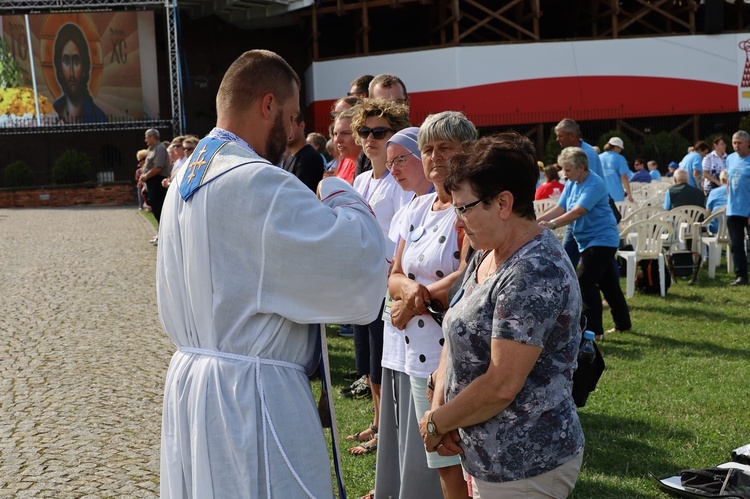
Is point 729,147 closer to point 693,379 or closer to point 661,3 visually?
point 661,3

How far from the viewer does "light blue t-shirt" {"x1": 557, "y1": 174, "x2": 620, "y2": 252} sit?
876 centimetres

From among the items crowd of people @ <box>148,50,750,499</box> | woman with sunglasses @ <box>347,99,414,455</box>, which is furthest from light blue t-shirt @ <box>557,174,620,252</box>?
crowd of people @ <box>148,50,750,499</box>

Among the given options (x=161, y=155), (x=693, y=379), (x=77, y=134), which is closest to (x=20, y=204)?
(x=77, y=134)

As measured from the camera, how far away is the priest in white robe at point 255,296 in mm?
2680

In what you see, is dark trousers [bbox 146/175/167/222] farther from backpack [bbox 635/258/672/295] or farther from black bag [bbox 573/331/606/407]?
black bag [bbox 573/331/606/407]

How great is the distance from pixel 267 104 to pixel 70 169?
100 ft

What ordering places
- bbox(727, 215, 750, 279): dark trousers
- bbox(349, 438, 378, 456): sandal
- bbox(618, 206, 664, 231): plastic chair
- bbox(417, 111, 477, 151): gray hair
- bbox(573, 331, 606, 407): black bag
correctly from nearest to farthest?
1. bbox(573, 331, 606, 407): black bag
2. bbox(417, 111, 477, 151): gray hair
3. bbox(349, 438, 378, 456): sandal
4. bbox(727, 215, 750, 279): dark trousers
5. bbox(618, 206, 664, 231): plastic chair

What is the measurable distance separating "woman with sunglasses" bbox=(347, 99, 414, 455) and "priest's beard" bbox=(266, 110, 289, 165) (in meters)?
1.88

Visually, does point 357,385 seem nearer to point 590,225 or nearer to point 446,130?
point 590,225

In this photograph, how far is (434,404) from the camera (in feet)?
10.8

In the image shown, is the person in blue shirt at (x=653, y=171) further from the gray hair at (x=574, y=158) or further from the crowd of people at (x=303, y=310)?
the crowd of people at (x=303, y=310)

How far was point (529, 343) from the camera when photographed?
284 cm

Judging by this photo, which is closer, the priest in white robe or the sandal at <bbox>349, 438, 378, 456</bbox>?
the priest in white robe

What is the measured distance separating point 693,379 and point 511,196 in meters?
4.93
